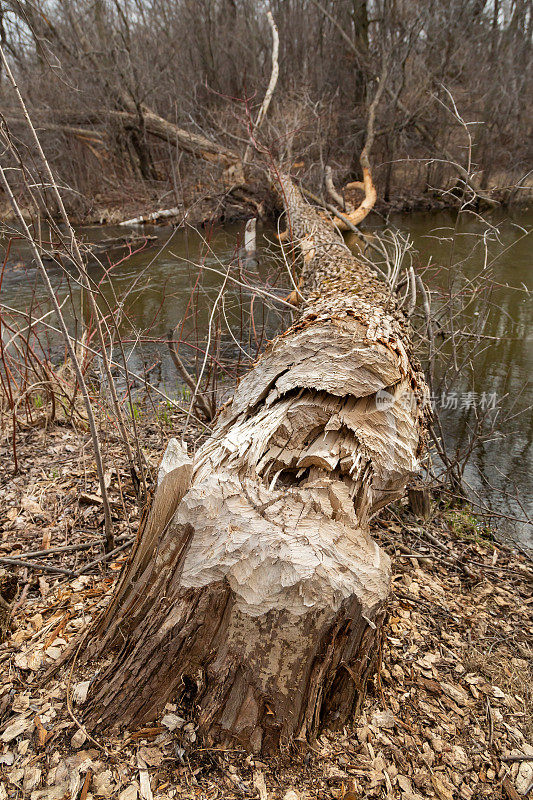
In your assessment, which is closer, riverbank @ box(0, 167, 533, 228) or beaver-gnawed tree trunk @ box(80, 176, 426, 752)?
beaver-gnawed tree trunk @ box(80, 176, 426, 752)

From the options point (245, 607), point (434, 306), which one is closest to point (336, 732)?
point (245, 607)

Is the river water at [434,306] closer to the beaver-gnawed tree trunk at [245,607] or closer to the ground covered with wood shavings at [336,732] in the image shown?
the ground covered with wood shavings at [336,732]

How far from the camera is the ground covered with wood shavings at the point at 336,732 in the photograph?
1284 millimetres

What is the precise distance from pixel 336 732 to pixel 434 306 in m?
5.87

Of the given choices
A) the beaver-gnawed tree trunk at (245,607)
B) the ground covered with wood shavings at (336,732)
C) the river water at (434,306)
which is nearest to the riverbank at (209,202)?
the river water at (434,306)

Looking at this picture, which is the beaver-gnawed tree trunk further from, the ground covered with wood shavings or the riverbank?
the riverbank

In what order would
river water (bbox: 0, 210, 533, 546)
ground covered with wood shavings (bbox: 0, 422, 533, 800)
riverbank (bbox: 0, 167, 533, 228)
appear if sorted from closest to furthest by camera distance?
ground covered with wood shavings (bbox: 0, 422, 533, 800) → river water (bbox: 0, 210, 533, 546) → riverbank (bbox: 0, 167, 533, 228)

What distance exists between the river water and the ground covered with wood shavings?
42.0 inches

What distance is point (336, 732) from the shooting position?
4.75 feet

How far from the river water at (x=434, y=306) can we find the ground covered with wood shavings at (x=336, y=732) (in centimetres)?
107

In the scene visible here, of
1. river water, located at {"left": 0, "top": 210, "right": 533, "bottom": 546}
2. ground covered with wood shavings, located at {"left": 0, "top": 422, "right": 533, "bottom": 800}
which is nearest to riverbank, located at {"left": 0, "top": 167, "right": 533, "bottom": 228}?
river water, located at {"left": 0, "top": 210, "right": 533, "bottom": 546}

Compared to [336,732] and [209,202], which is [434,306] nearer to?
[336,732]

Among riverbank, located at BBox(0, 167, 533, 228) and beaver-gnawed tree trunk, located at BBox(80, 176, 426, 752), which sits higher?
riverbank, located at BBox(0, 167, 533, 228)

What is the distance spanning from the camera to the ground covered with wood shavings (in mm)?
1284
